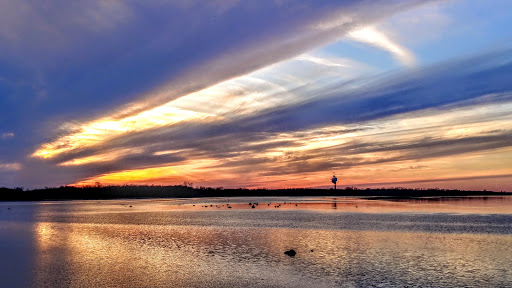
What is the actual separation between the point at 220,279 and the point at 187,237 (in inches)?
673

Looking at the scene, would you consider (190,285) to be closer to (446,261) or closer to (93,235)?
(446,261)

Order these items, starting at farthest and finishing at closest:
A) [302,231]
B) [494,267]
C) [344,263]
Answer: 1. [302,231]
2. [344,263]
3. [494,267]

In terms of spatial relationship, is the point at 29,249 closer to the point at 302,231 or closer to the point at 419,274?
the point at 302,231

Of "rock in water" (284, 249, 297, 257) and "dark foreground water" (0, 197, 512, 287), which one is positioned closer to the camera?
"dark foreground water" (0, 197, 512, 287)

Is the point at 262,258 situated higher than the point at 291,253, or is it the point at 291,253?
the point at 291,253

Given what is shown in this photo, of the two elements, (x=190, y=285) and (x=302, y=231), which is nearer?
(x=190, y=285)

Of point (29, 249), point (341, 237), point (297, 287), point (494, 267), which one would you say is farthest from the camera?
point (341, 237)

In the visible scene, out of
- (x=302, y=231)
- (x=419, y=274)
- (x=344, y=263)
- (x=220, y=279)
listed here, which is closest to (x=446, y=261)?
(x=419, y=274)

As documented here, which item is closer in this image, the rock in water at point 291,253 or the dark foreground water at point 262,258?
the dark foreground water at point 262,258

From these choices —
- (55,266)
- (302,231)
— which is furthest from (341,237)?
(55,266)

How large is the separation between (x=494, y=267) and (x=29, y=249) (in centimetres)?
3008

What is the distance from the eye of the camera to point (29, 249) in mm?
29703

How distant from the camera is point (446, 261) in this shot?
23.3m

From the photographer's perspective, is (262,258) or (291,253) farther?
(291,253)
